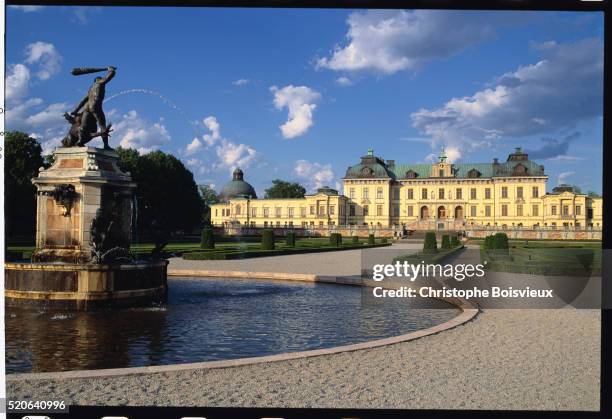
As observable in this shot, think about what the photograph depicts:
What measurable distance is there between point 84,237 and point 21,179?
1198 inches

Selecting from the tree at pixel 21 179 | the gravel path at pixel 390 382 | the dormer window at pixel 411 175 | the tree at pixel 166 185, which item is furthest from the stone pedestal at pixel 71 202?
the dormer window at pixel 411 175

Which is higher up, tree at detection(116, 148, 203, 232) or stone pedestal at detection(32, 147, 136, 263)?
tree at detection(116, 148, 203, 232)

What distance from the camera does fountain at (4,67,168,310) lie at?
10000mm

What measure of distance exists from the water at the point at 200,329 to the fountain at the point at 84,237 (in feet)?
1.41

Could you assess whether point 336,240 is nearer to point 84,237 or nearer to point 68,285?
point 84,237

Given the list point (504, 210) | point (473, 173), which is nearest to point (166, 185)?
point (473, 173)

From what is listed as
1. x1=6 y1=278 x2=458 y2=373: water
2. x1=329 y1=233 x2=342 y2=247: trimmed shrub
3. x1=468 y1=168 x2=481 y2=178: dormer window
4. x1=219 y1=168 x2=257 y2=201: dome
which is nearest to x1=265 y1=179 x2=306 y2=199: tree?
x1=219 y1=168 x2=257 y2=201: dome

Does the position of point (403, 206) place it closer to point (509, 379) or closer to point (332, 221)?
point (332, 221)

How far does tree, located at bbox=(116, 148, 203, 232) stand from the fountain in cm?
3194

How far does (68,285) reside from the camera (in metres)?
9.98

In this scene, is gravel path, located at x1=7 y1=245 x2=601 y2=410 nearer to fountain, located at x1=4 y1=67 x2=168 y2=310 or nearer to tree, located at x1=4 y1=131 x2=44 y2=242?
fountain, located at x1=4 y1=67 x2=168 y2=310

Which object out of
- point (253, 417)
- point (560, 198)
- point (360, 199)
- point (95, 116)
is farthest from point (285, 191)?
point (253, 417)

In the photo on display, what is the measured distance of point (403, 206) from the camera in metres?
82.6

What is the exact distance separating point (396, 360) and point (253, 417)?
7.64 ft
